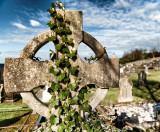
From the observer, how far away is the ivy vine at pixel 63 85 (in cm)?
233

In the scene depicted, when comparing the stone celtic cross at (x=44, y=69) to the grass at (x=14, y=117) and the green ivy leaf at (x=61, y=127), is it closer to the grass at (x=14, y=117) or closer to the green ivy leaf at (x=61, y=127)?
the green ivy leaf at (x=61, y=127)

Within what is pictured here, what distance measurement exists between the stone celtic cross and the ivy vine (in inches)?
4.3

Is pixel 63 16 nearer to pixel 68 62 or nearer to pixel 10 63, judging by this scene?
pixel 68 62

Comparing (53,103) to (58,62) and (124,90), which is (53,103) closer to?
(58,62)

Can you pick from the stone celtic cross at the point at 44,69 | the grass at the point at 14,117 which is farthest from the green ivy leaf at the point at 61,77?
the grass at the point at 14,117

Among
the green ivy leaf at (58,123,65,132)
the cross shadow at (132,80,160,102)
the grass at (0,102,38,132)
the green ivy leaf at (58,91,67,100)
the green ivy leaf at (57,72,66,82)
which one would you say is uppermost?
the green ivy leaf at (57,72,66,82)

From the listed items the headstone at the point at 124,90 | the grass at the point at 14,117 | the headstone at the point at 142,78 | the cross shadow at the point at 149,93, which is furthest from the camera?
the headstone at the point at 142,78

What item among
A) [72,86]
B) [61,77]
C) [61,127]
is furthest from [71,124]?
[61,77]

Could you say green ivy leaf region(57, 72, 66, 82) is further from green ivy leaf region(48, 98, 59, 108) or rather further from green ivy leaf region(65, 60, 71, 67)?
green ivy leaf region(48, 98, 59, 108)

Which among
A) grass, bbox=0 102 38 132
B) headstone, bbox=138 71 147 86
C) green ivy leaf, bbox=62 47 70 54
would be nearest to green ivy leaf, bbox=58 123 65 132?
green ivy leaf, bbox=62 47 70 54

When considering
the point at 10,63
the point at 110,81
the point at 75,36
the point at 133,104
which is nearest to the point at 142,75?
the point at 133,104

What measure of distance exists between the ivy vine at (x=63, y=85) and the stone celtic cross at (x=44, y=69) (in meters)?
0.11

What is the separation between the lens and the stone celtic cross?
2.23 meters

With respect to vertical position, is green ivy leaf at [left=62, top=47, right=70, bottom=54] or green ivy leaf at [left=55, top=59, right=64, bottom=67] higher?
Result: green ivy leaf at [left=62, top=47, right=70, bottom=54]
